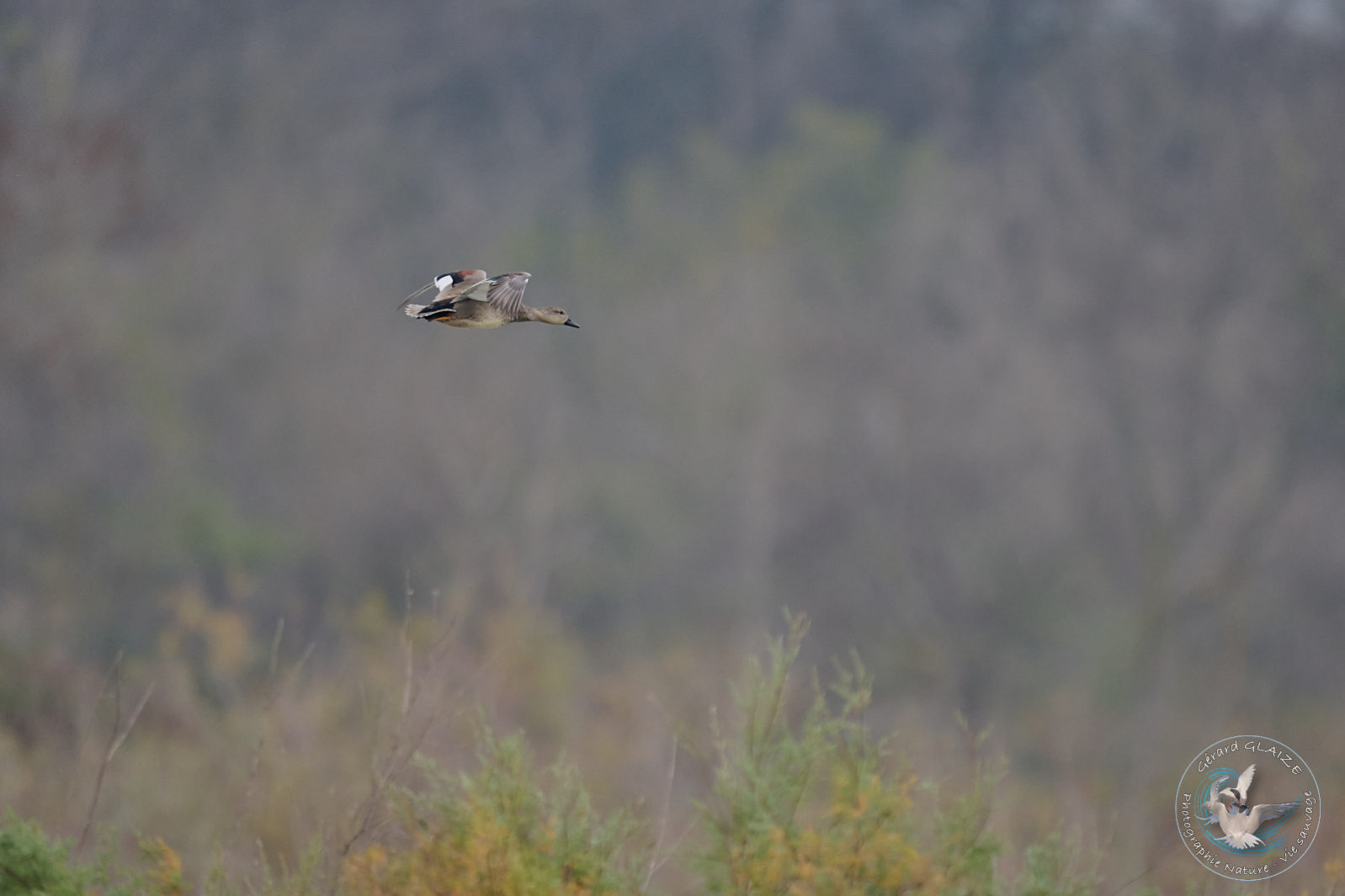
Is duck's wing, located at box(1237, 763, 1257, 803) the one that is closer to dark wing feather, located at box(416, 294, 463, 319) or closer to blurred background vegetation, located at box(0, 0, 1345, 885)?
dark wing feather, located at box(416, 294, 463, 319)

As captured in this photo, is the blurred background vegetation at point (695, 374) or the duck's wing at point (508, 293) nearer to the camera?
the duck's wing at point (508, 293)

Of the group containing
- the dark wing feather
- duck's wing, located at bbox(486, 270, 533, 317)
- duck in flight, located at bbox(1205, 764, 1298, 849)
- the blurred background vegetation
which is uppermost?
the blurred background vegetation

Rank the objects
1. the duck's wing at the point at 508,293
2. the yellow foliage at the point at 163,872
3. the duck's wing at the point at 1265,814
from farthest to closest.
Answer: the duck's wing at the point at 1265,814, the yellow foliage at the point at 163,872, the duck's wing at the point at 508,293

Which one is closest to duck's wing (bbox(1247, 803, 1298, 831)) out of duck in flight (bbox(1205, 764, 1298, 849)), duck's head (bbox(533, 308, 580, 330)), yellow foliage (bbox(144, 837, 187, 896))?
duck in flight (bbox(1205, 764, 1298, 849))

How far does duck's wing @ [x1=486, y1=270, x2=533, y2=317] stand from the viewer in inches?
116

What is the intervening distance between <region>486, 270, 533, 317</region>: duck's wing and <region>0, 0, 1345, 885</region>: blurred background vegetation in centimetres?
1167

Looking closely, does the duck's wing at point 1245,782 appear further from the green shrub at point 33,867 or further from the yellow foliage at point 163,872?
the green shrub at point 33,867

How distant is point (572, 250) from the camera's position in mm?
27938

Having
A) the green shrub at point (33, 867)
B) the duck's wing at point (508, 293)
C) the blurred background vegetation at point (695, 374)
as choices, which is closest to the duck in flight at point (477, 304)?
the duck's wing at point (508, 293)

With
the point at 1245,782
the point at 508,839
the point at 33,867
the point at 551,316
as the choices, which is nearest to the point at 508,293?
the point at 551,316

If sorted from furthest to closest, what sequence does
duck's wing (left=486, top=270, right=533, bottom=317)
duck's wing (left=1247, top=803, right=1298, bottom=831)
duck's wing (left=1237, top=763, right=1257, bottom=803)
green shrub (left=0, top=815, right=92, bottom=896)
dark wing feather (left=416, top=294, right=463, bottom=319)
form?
duck's wing (left=1247, top=803, right=1298, bottom=831) → duck's wing (left=1237, top=763, right=1257, bottom=803) → green shrub (left=0, top=815, right=92, bottom=896) → duck's wing (left=486, top=270, right=533, bottom=317) → dark wing feather (left=416, top=294, right=463, bottom=319)

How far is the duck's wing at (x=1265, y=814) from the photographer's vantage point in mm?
5297

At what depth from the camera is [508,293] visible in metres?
2.99

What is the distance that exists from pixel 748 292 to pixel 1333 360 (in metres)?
11.0
